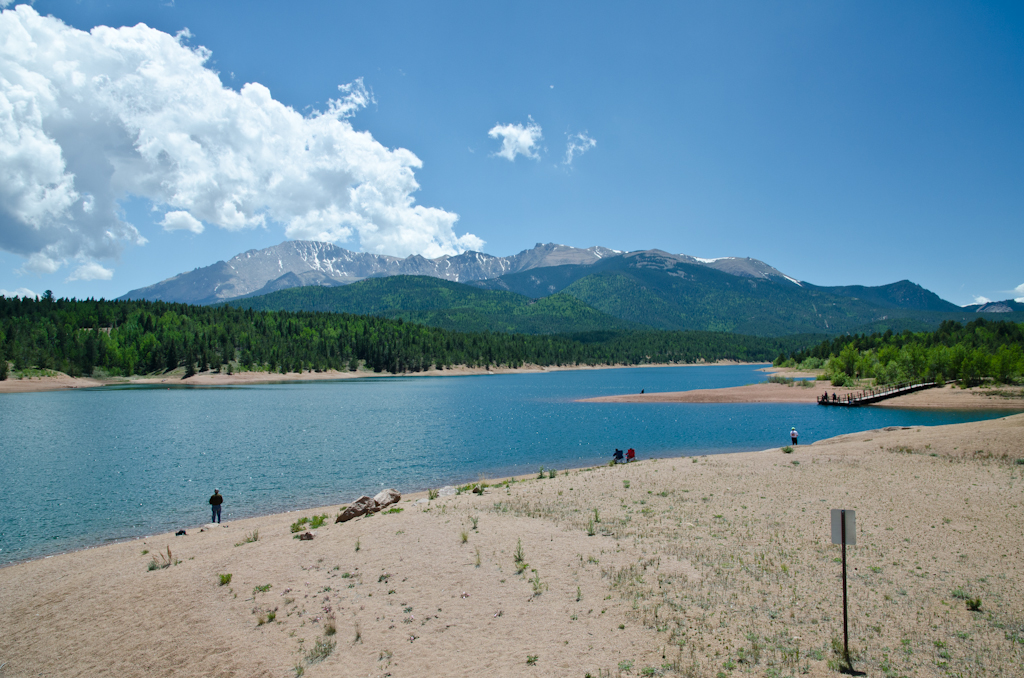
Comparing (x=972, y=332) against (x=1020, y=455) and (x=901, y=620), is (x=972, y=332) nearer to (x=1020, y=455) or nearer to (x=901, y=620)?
(x=1020, y=455)

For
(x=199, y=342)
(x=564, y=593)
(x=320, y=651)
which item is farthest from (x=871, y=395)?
(x=199, y=342)

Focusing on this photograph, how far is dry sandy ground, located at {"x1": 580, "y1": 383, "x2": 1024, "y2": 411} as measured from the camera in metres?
62.5

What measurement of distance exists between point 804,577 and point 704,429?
38.9 m

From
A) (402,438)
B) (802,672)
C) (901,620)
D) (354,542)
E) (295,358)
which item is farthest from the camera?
(295,358)

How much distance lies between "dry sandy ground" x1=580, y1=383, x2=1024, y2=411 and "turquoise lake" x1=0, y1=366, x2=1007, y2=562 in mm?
6966

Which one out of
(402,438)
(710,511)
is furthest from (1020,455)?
(402,438)

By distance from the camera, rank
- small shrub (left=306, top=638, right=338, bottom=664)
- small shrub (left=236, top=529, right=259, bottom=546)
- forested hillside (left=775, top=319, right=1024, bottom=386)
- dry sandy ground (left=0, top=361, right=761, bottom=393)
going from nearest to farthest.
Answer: small shrub (left=306, top=638, right=338, bottom=664) < small shrub (left=236, top=529, right=259, bottom=546) < forested hillside (left=775, top=319, right=1024, bottom=386) < dry sandy ground (left=0, top=361, right=761, bottom=393)

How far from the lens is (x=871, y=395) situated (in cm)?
7425

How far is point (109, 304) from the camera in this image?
6398 inches

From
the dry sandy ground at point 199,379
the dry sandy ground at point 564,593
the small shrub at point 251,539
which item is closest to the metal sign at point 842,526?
the dry sandy ground at point 564,593

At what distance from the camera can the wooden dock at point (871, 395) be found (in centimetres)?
6844

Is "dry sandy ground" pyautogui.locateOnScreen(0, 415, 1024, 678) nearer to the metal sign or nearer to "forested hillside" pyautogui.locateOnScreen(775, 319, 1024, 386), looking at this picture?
the metal sign

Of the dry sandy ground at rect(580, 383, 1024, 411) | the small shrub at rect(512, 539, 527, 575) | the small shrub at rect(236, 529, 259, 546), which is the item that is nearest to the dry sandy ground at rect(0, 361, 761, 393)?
the dry sandy ground at rect(580, 383, 1024, 411)

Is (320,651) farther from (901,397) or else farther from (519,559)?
(901,397)
